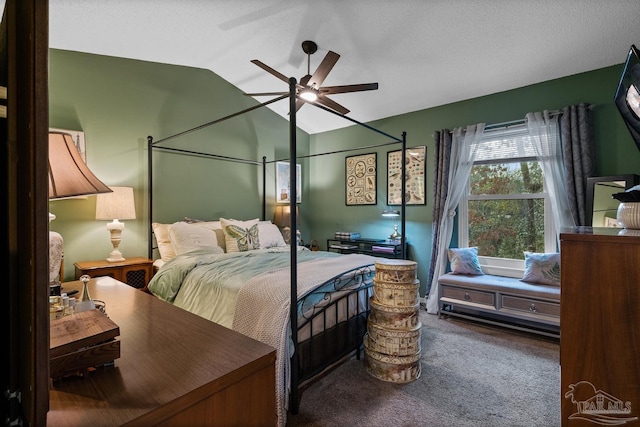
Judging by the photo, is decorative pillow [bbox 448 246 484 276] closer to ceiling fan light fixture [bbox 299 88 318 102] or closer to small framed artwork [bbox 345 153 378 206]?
small framed artwork [bbox 345 153 378 206]

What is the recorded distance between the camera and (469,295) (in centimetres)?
333

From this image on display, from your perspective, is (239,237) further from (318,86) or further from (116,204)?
(318,86)

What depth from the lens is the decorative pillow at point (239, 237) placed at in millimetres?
3357

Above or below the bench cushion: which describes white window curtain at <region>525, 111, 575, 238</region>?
above

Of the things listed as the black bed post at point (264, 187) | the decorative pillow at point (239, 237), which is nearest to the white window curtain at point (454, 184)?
the decorative pillow at point (239, 237)

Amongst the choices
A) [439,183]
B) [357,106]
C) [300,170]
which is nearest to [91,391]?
[439,183]

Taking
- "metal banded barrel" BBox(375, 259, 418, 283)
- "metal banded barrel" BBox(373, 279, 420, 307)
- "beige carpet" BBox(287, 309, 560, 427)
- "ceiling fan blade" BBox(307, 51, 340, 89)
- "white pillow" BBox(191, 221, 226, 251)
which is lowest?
"beige carpet" BBox(287, 309, 560, 427)

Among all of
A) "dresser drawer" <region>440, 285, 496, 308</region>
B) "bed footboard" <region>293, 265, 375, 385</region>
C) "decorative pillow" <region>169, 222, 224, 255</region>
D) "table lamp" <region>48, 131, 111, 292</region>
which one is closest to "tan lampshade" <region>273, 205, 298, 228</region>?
"decorative pillow" <region>169, 222, 224, 255</region>

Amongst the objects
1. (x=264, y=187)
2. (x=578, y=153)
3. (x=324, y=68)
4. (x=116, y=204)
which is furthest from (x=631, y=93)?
(x=116, y=204)

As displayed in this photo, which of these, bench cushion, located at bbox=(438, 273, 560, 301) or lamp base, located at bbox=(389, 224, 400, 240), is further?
lamp base, located at bbox=(389, 224, 400, 240)

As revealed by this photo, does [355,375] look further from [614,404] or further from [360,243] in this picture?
[360,243]

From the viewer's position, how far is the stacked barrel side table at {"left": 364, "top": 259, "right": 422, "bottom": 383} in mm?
2186

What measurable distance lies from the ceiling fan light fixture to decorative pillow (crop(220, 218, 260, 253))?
159cm

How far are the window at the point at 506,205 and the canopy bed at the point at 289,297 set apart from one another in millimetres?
1786
